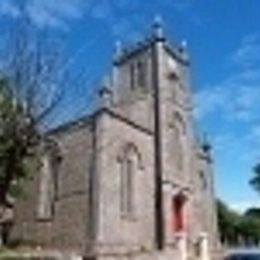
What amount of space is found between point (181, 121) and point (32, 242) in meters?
14.2

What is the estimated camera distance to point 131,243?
98.2 feet

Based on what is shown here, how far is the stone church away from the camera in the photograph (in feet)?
94.0

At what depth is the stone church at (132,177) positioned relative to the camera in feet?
94.0

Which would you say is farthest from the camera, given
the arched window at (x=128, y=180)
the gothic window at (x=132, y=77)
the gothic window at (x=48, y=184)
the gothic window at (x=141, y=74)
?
the gothic window at (x=132, y=77)

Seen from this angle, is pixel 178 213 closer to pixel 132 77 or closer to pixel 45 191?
pixel 45 191

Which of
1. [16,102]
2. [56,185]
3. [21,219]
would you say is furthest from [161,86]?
[16,102]

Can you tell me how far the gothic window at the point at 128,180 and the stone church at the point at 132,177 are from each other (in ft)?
0.21

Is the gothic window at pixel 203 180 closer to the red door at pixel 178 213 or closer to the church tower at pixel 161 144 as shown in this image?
the church tower at pixel 161 144

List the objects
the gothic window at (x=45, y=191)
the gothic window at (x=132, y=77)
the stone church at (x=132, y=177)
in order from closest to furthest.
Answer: the stone church at (x=132, y=177) → the gothic window at (x=45, y=191) → the gothic window at (x=132, y=77)

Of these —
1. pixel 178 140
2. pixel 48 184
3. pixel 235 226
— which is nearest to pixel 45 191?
pixel 48 184

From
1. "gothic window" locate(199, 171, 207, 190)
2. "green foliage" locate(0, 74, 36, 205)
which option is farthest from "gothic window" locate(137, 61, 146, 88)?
"green foliage" locate(0, 74, 36, 205)

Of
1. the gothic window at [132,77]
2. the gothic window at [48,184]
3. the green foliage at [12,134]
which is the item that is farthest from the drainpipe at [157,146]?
the green foliage at [12,134]

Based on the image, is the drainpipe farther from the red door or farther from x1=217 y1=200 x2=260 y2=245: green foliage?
x1=217 y1=200 x2=260 y2=245: green foliage

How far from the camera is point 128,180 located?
3111 cm
